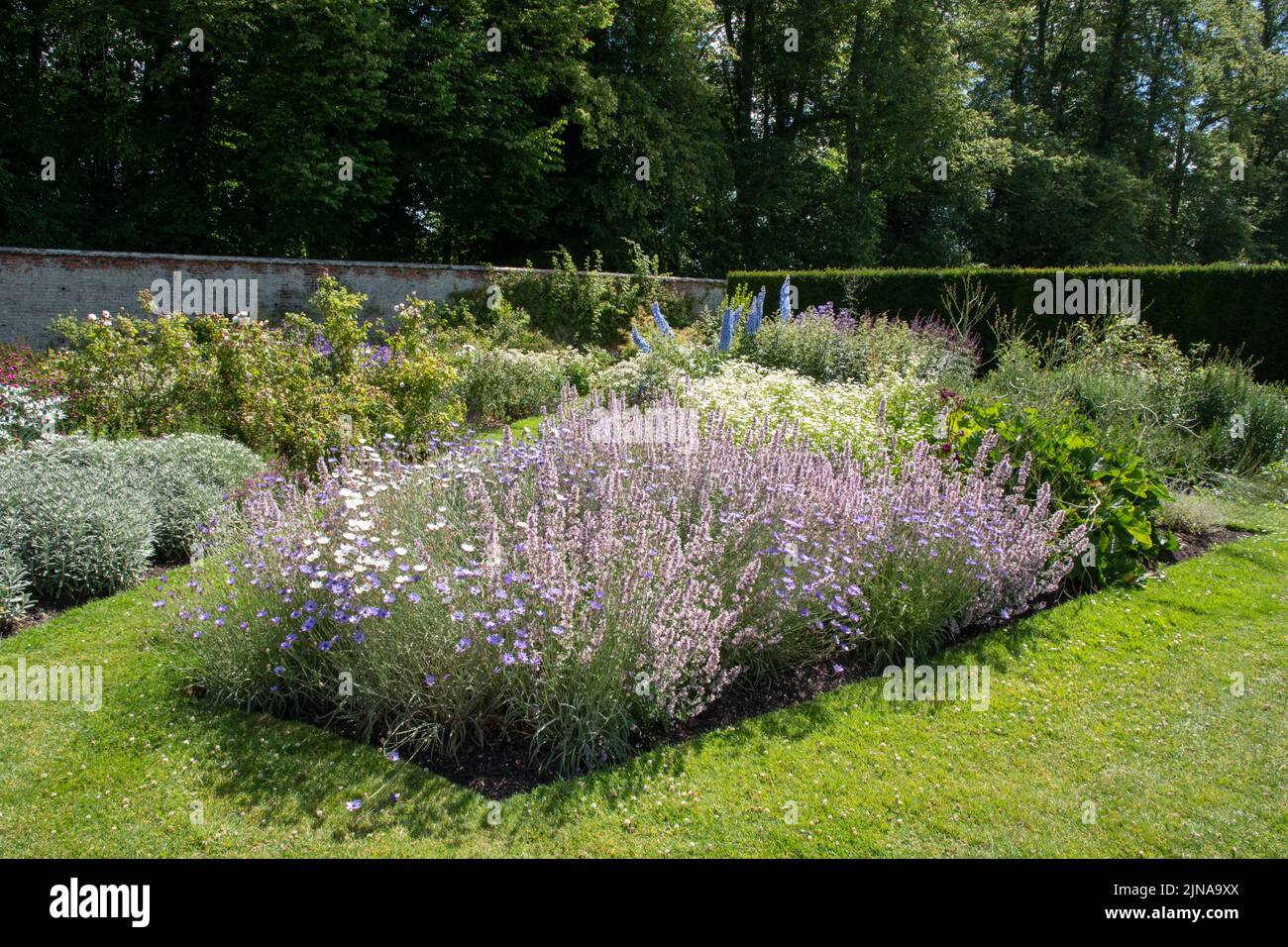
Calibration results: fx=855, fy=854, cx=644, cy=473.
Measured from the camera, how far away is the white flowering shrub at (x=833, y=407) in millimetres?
6582

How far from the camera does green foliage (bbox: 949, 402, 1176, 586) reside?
5.67 meters

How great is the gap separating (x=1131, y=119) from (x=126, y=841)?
36.1m

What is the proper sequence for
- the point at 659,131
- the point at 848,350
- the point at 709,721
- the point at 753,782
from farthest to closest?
the point at 659,131
the point at 848,350
the point at 709,721
the point at 753,782

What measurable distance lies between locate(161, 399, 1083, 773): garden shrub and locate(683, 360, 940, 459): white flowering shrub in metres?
1.05

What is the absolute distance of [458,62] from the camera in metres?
18.9

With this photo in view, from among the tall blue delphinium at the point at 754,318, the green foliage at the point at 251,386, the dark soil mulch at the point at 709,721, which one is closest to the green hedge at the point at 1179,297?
the tall blue delphinium at the point at 754,318

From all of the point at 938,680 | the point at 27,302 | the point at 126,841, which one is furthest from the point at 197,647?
the point at 27,302

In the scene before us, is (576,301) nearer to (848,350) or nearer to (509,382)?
(509,382)

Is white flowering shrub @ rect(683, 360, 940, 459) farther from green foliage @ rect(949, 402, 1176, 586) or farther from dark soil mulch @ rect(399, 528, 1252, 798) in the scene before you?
dark soil mulch @ rect(399, 528, 1252, 798)

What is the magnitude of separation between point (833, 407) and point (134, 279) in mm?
11905

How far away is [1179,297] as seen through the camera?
525 inches

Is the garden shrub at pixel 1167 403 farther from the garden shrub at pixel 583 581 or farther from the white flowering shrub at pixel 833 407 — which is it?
the garden shrub at pixel 583 581

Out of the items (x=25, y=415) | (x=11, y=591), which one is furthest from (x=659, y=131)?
(x=11, y=591)

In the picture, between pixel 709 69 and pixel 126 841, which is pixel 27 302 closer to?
pixel 126 841
